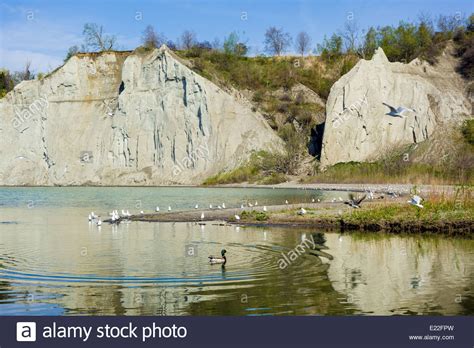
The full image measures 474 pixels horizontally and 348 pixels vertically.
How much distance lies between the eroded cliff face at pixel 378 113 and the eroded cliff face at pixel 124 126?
31.4 ft

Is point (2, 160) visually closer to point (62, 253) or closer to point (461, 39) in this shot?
point (461, 39)

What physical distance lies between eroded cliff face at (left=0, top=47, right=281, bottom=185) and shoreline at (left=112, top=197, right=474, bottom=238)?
4802cm

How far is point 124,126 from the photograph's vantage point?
8988 centimetres

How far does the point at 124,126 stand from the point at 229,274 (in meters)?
73.1

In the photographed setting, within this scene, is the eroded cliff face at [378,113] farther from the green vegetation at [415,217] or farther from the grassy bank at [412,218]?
the green vegetation at [415,217]

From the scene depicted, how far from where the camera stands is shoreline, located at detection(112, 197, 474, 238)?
28828 mm

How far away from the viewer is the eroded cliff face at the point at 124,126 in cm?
8706
